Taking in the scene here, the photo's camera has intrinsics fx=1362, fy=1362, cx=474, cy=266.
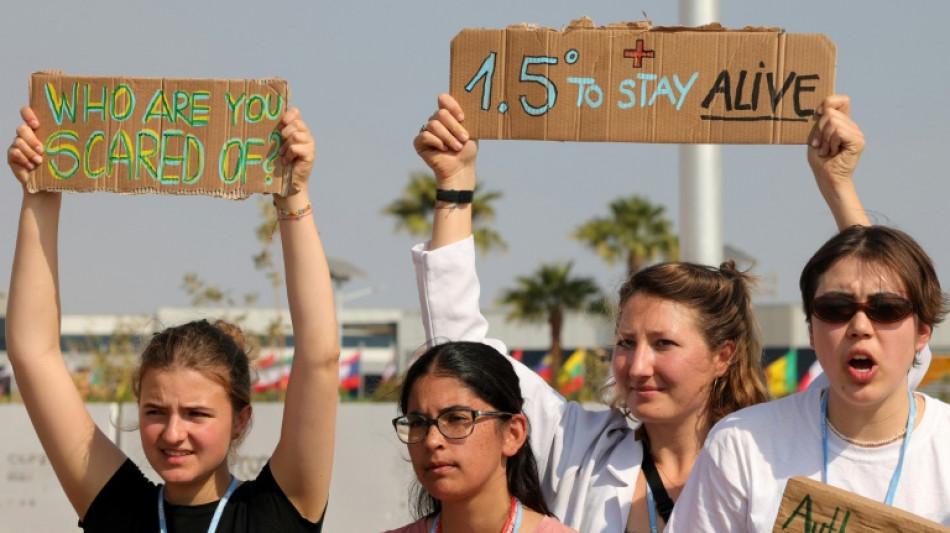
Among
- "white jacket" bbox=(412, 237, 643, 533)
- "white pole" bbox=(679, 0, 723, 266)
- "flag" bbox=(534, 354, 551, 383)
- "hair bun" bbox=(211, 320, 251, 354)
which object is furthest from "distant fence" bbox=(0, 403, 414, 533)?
"white jacket" bbox=(412, 237, 643, 533)

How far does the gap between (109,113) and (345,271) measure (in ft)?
83.3

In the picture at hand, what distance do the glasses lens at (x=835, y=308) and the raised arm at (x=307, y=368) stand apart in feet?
3.96

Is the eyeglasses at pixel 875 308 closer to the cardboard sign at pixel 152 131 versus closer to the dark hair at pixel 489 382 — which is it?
the dark hair at pixel 489 382

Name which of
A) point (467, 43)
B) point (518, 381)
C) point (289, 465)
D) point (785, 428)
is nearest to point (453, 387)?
point (518, 381)

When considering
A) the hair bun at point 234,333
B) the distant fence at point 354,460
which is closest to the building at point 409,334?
the distant fence at point 354,460

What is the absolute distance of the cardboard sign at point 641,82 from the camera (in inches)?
151

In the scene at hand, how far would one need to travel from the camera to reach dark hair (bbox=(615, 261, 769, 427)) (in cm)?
370

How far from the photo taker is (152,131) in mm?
3803

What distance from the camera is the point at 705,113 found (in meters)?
3.86

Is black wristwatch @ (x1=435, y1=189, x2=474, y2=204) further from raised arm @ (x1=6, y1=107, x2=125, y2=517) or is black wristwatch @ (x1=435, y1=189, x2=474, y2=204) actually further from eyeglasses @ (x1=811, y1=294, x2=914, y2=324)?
eyeglasses @ (x1=811, y1=294, x2=914, y2=324)

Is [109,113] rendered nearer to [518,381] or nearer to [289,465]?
[289,465]

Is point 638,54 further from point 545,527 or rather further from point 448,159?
point 545,527

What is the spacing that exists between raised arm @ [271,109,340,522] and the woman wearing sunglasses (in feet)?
3.05

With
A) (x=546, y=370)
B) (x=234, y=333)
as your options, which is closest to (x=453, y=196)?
(x=234, y=333)
